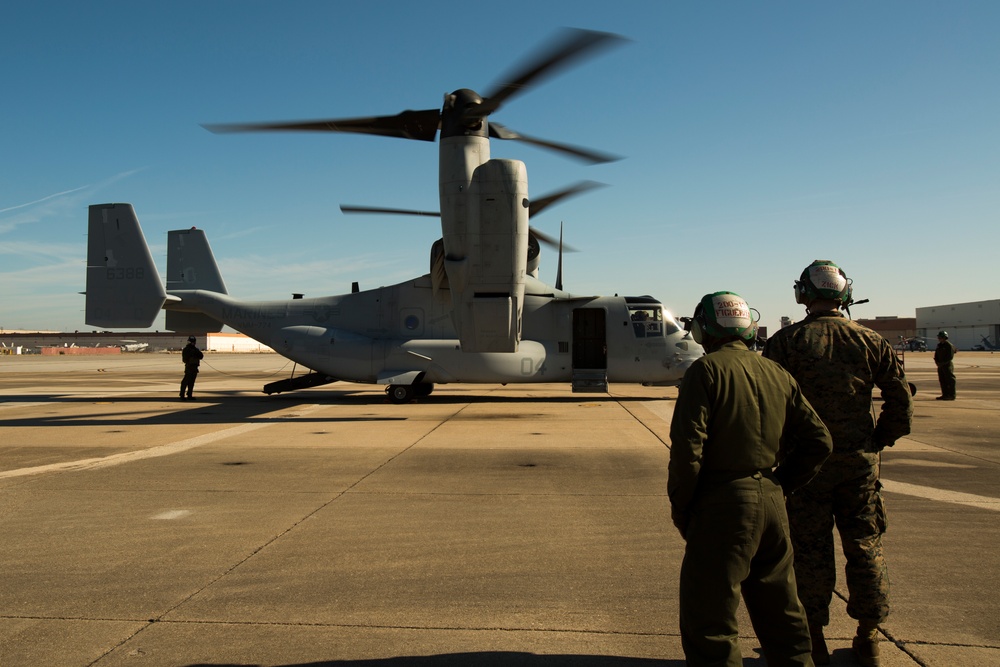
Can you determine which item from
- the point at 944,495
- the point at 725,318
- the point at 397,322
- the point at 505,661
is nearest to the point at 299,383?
the point at 397,322

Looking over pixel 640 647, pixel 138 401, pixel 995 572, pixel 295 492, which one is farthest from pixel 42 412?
pixel 995 572

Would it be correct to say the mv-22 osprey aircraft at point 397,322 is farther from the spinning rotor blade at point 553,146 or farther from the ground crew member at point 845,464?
the ground crew member at point 845,464

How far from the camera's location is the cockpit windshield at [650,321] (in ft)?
57.8

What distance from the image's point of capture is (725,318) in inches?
126

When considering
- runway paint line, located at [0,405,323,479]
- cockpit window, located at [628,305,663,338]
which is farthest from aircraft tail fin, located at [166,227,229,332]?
cockpit window, located at [628,305,663,338]

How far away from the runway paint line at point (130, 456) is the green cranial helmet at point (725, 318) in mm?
8212

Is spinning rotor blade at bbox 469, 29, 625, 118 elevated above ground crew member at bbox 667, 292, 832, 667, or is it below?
above

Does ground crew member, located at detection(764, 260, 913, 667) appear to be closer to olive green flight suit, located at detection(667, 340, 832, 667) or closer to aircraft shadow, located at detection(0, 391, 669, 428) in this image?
olive green flight suit, located at detection(667, 340, 832, 667)

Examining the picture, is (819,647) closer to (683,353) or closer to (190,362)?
(683,353)

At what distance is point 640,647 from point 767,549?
3.42ft

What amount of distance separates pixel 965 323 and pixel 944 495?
104 m

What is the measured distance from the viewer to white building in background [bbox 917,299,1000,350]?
3445 inches

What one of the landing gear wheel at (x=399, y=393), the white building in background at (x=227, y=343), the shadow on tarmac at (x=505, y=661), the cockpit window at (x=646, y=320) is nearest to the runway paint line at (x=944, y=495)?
the shadow on tarmac at (x=505, y=661)

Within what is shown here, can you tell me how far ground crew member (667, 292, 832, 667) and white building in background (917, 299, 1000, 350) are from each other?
97.1 metres
